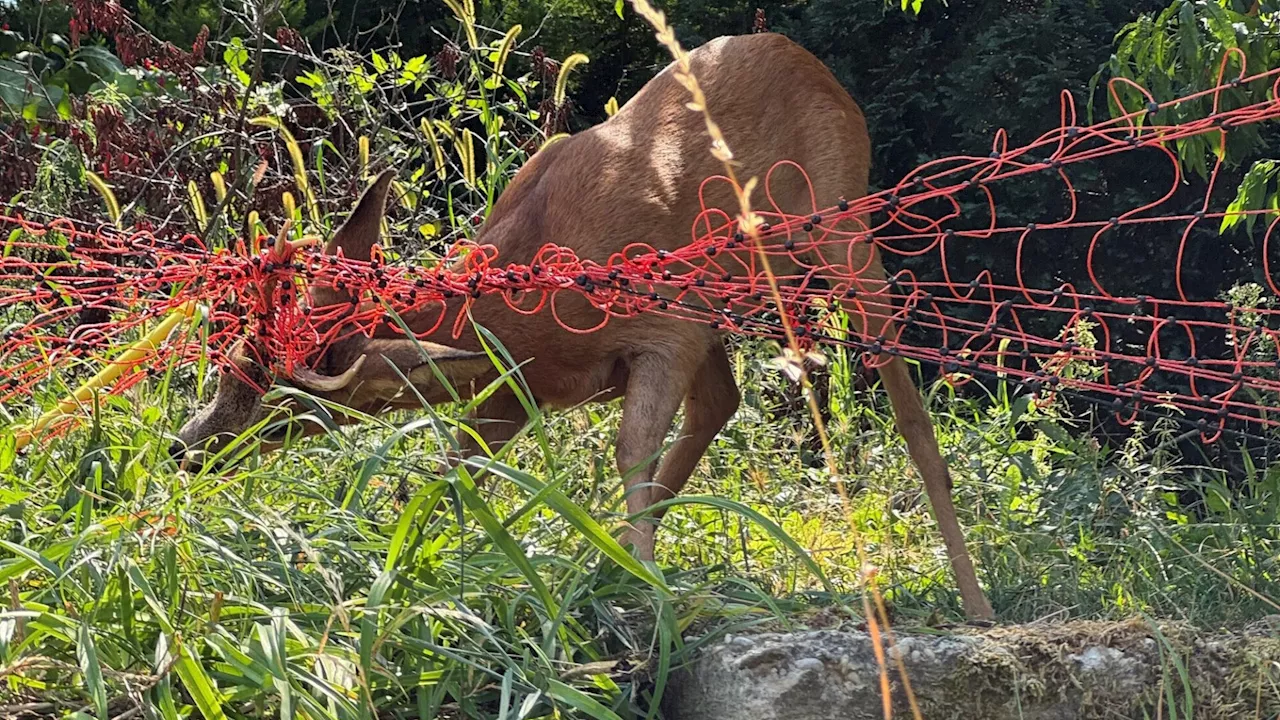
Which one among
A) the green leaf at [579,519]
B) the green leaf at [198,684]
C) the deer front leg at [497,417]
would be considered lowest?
the deer front leg at [497,417]

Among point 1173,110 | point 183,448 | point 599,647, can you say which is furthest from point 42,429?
point 1173,110

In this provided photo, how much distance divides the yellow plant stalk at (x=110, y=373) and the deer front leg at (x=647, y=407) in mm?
1252

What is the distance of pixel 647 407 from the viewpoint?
445 centimetres

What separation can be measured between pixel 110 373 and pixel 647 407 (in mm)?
1491

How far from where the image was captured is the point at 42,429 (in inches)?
148

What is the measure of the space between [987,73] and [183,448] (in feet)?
21.1

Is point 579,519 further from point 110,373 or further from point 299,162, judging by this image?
point 299,162

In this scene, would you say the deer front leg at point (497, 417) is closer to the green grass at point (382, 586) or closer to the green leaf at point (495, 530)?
the green grass at point (382, 586)

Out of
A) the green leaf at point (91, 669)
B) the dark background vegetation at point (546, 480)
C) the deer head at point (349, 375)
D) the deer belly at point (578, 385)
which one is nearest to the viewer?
the green leaf at point (91, 669)

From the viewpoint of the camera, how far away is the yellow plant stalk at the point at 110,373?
3781 millimetres

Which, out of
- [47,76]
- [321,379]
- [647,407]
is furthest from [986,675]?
[47,76]

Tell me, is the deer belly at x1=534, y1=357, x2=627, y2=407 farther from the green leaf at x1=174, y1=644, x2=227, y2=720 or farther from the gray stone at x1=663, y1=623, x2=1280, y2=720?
the green leaf at x1=174, y1=644, x2=227, y2=720

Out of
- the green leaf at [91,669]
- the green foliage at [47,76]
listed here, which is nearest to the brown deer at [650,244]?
the green leaf at [91,669]

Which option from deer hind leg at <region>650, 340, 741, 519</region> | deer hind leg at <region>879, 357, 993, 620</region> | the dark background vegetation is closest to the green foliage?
the dark background vegetation
